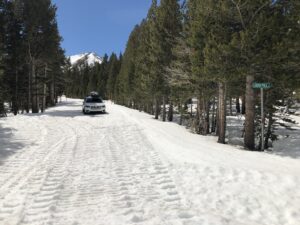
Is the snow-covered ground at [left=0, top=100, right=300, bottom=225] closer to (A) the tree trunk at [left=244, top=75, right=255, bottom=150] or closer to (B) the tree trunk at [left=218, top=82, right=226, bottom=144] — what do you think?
(A) the tree trunk at [left=244, top=75, right=255, bottom=150]

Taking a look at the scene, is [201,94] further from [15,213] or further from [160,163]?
[15,213]

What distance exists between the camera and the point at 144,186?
26.0ft

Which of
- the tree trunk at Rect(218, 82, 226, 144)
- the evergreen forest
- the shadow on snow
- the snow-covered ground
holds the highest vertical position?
the evergreen forest

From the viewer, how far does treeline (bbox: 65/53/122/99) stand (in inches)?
3214

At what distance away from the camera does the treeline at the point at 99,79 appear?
8162 cm

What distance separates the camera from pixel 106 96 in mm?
97375

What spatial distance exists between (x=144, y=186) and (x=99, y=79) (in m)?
92.7

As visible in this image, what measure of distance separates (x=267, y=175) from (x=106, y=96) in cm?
9049

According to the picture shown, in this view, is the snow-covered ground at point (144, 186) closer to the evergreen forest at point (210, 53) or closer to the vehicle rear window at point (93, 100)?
the evergreen forest at point (210, 53)

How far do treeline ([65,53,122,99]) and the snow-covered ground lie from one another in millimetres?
69168

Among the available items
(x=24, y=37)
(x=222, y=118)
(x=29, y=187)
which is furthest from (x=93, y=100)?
(x=29, y=187)

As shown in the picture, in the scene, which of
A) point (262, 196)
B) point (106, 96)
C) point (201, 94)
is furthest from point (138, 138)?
point (106, 96)

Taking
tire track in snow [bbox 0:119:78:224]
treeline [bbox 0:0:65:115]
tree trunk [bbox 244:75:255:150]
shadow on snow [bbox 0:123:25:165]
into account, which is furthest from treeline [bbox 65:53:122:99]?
tire track in snow [bbox 0:119:78:224]

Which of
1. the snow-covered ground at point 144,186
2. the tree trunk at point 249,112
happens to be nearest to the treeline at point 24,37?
the snow-covered ground at point 144,186
